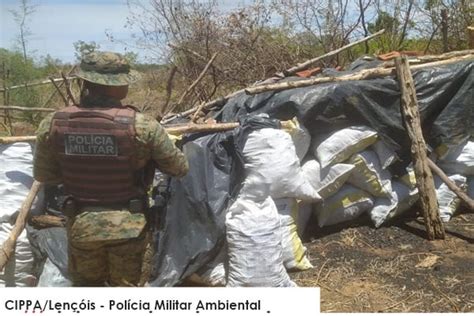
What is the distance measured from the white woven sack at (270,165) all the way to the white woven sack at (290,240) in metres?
0.11

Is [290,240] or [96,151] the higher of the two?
[96,151]

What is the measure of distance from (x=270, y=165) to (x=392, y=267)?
1118mm

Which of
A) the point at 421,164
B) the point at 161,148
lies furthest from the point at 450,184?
the point at 161,148

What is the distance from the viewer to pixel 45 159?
9.70 ft

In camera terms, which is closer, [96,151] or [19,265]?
[96,151]

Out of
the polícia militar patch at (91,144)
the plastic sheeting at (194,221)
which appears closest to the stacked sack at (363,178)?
the plastic sheeting at (194,221)

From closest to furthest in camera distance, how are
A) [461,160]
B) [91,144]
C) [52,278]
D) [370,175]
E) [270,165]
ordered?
[91,144] → [52,278] → [270,165] → [370,175] → [461,160]

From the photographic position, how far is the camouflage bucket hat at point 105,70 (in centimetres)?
277

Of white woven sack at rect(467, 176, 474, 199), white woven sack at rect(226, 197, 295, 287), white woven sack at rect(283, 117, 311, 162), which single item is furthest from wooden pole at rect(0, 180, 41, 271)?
white woven sack at rect(467, 176, 474, 199)

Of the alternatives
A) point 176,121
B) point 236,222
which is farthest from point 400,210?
point 176,121

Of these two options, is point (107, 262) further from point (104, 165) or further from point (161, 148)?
point (161, 148)

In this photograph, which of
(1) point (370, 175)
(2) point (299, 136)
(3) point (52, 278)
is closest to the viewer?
(3) point (52, 278)

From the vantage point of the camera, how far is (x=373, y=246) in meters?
4.27

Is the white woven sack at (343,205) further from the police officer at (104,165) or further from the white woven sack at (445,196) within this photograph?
the police officer at (104,165)
